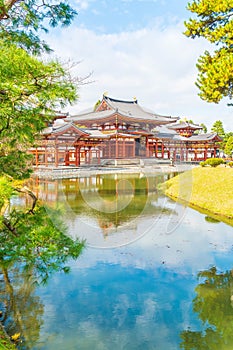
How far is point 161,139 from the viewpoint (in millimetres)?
38812

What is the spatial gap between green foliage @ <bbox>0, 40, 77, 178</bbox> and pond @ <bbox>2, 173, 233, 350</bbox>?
4.78 feet

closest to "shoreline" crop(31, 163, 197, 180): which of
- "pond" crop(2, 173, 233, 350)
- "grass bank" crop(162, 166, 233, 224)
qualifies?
"grass bank" crop(162, 166, 233, 224)

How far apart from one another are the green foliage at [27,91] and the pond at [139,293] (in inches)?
57.3

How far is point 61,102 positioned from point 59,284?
4.27 m

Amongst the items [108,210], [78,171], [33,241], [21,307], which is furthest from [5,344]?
[78,171]

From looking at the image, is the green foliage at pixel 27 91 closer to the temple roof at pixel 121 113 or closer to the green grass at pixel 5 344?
the green grass at pixel 5 344

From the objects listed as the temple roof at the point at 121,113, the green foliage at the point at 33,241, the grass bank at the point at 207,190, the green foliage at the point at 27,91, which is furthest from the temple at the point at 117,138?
the green foliage at the point at 27,91

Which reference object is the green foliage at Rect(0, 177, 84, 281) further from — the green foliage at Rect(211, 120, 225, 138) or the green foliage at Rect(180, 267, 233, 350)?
the green foliage at Rect(211, 120, 225, 138)

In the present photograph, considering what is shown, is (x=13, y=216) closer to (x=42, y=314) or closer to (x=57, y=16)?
(x=42, y=314)

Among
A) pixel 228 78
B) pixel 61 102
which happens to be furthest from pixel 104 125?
pixel 61 102

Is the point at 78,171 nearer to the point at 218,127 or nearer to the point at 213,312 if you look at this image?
the point at 213,312

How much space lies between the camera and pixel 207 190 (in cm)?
1515

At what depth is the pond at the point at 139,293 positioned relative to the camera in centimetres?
420

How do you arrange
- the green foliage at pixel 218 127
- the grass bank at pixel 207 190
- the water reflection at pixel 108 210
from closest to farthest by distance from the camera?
the water reflection at pixel 108 210
the grass bank at pixel 207 190
the green foliage at pixel 218 127
